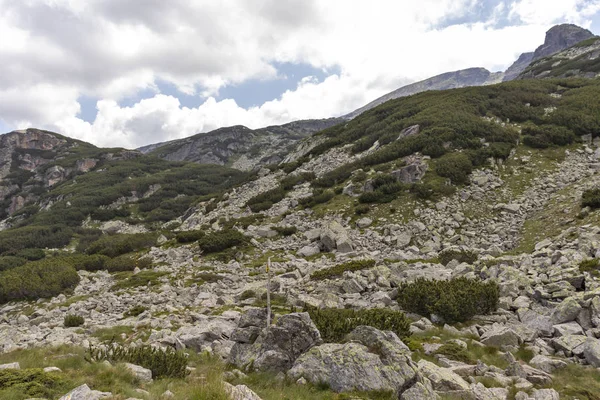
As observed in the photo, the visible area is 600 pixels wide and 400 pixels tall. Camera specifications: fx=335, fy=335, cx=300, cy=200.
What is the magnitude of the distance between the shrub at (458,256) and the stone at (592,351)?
8.43 m

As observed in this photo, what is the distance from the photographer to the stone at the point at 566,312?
949 cm

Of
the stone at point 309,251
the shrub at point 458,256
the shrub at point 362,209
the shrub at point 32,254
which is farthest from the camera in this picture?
the shrub at point 32,254

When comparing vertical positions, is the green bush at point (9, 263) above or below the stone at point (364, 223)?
above

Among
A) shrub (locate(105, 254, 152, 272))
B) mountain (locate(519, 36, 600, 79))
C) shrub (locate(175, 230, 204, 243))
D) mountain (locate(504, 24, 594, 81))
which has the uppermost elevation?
mountain (locate(504, 24, 594, 81))

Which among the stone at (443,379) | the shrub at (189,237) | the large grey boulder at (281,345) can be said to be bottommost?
the stone at (443,379)

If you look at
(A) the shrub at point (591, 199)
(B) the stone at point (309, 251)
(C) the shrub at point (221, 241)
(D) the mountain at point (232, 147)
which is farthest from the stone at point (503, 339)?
(D) the mountain at point (232, 147)

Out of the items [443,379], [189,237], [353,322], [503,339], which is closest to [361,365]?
[443,379]

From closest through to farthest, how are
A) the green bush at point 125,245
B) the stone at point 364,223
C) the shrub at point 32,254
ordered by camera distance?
the stone at point 364,223 < the green bush at point 125,245 < the shrub at point 32,254

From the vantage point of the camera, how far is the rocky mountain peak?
561ft

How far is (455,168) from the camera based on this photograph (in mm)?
27578

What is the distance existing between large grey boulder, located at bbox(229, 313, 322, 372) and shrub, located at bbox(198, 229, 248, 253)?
16472 mm

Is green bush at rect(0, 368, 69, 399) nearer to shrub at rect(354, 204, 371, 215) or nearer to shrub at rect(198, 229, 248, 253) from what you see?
shrub at rect(198, 229, 248, 253)

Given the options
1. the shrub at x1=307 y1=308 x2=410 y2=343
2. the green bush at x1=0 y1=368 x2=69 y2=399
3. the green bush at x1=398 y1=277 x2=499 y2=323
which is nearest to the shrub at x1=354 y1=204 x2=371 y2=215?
the green bush at x1=398 y1=277 x2=499 y2=323

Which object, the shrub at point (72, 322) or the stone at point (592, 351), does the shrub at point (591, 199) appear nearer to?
the stone at point (592, 351)
